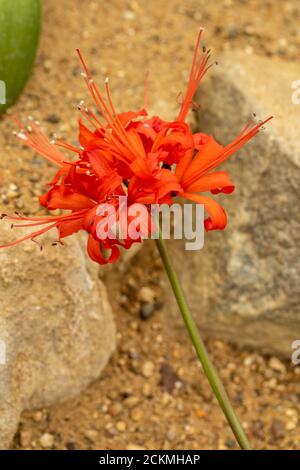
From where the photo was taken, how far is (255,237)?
78.5 inches

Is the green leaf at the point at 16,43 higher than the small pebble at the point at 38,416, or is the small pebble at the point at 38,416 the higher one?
the green leaf at the point at 16,43

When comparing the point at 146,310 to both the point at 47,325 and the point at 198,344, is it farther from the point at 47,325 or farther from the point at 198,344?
the point at 198,344

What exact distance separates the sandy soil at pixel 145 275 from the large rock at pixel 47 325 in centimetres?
8

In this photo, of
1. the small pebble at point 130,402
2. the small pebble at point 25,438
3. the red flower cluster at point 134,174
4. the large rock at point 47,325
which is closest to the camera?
the red flower cluster at point 134,174

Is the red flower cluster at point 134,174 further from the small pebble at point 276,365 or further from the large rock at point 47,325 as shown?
the small pebble at point 276,365

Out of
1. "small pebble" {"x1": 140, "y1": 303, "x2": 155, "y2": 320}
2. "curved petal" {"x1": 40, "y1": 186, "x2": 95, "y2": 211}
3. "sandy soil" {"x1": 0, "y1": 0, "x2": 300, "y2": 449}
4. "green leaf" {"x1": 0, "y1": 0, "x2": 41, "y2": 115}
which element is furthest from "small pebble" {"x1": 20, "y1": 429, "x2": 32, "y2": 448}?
"green leaf" {"x1": 0, "y1": 0, "x2": 41, "y2": 115}

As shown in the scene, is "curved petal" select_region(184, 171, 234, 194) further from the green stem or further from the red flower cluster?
the green stem

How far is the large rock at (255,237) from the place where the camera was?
196cm

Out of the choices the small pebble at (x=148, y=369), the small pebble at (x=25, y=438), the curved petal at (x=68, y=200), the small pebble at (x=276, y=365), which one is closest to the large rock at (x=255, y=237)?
the small pebble at (x=276, y=365)

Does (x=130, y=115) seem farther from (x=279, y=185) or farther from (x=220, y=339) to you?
(x=220, y=339)

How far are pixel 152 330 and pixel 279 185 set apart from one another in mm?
442

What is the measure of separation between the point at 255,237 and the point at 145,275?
Result: 29 centimetres
